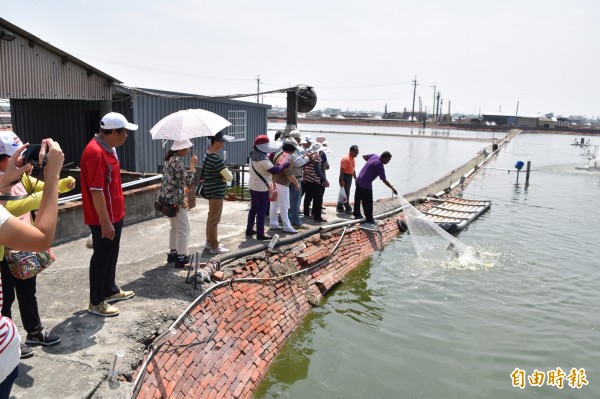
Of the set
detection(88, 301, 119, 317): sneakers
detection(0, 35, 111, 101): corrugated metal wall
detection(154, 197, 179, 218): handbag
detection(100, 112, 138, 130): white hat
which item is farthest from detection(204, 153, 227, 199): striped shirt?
detection(0, 35, 111, 101): corrugated metal wall

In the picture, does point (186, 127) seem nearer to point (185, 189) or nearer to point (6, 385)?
point (185, 189)

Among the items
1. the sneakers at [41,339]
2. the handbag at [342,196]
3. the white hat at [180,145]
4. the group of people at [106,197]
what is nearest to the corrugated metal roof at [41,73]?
the group of people at [106,197]

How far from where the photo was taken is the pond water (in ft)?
19.2

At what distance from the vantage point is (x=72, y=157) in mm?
14688

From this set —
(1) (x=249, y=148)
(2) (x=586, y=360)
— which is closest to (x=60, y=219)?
(2) (x=586, y=360)

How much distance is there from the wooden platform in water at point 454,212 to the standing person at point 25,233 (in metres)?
10.2

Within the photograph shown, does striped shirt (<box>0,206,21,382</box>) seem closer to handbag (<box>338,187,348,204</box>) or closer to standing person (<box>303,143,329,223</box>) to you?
standing person (<box>303,143,329,223</box>)

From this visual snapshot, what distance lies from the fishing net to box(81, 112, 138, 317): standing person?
22.8 ft

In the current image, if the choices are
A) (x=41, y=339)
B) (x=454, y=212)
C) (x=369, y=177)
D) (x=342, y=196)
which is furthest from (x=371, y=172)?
(x=41, y=339)

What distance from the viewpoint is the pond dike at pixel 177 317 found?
4.04m

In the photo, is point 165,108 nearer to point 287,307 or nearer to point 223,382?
point 287,307

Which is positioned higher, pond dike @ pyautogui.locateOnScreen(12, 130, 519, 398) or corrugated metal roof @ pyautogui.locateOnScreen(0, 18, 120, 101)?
corrugated metal roof @ pyautogui.locateOnScreen(0, 18, 120, 101)

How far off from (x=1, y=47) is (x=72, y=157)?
539 cm

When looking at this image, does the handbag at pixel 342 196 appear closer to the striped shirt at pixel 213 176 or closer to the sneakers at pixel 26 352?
the striped shirt at pixel 213 176
